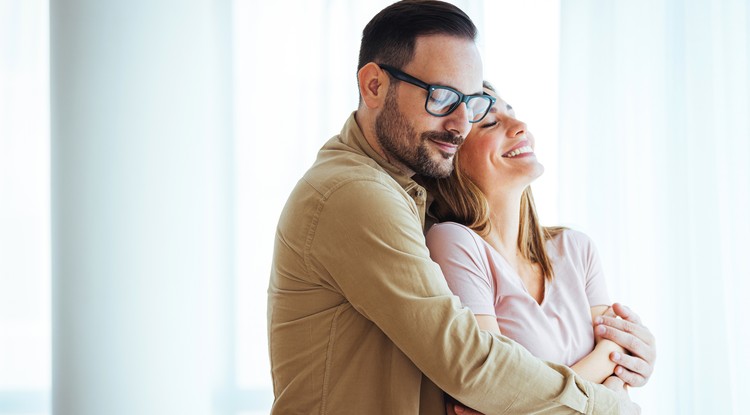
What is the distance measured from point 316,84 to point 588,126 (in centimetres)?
121

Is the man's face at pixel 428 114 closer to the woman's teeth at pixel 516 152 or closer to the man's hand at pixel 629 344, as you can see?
the woman's teeth at pixel 516 152

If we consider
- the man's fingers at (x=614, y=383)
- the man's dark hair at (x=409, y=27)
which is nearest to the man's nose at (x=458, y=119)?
the man's dark hair at (x=409, y=27)

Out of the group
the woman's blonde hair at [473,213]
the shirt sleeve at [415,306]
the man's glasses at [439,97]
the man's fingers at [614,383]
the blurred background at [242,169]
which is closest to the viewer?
the shirt sleeve at [415,306]

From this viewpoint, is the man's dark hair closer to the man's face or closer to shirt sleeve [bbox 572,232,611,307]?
the man's face

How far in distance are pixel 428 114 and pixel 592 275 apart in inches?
27.3

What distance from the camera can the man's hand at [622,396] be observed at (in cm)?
157

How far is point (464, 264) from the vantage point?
5.31ft

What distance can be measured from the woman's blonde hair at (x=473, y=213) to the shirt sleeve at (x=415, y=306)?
1.27ft

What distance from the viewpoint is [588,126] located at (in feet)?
10.2

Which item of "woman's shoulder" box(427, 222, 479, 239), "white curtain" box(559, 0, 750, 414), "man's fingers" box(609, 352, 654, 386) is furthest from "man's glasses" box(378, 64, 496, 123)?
"white curtain" box(559, 0, 750, 414)

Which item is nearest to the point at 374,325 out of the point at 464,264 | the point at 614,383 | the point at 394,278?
the point at 394,278

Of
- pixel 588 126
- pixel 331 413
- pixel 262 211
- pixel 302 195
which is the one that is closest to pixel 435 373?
pixel 331 413

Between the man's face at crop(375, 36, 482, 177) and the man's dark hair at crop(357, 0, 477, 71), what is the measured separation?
2cm

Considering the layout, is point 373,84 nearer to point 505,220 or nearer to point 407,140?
point 407,140
